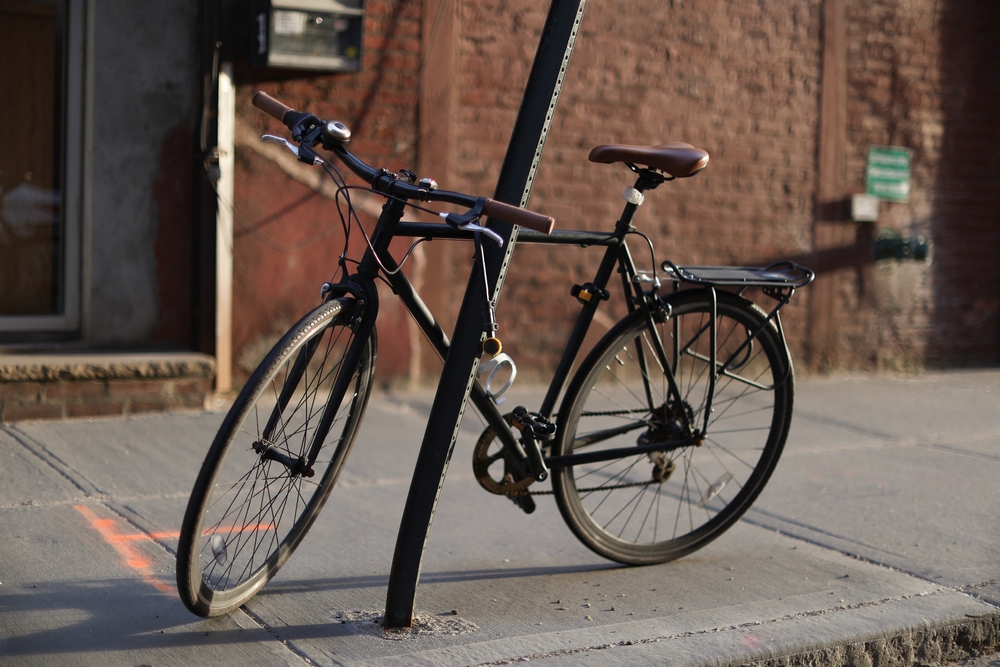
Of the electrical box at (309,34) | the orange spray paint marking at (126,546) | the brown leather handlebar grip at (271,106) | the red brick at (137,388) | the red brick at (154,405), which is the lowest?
the red brick at (154,405)

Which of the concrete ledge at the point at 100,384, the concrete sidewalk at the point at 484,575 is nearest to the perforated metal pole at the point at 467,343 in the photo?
the concrete sidewalk at the point at 484,575

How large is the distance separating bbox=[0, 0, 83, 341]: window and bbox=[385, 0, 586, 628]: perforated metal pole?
323cm

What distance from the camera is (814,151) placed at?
23.7 feet

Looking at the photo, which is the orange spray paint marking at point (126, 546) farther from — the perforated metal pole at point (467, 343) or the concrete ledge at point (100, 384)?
the concrete ledge at point (100, 384)

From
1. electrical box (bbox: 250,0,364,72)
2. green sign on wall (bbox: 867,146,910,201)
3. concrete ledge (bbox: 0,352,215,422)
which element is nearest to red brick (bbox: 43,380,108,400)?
concrete ledge (bbox: 0,352,215,422)

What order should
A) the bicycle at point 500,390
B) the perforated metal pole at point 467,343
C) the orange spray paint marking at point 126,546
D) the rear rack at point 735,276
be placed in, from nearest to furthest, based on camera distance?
the bicycle at point 500,390
the perforated metal pole at point 467,343
the orange spray paint marking at point 126,546
the rear rack at point 735,276

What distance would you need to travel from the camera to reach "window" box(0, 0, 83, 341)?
5098 mm

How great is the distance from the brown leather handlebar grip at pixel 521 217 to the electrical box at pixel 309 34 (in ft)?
10.2

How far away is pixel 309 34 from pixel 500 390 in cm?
307

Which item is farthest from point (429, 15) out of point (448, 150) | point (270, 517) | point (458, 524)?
point (270, 517)

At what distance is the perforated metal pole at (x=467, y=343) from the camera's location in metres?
2.60

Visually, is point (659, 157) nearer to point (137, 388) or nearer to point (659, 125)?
point (137, 388)

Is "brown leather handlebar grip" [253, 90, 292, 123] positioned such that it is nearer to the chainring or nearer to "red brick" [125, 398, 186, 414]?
the chainring

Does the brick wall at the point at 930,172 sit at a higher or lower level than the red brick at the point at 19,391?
higher
